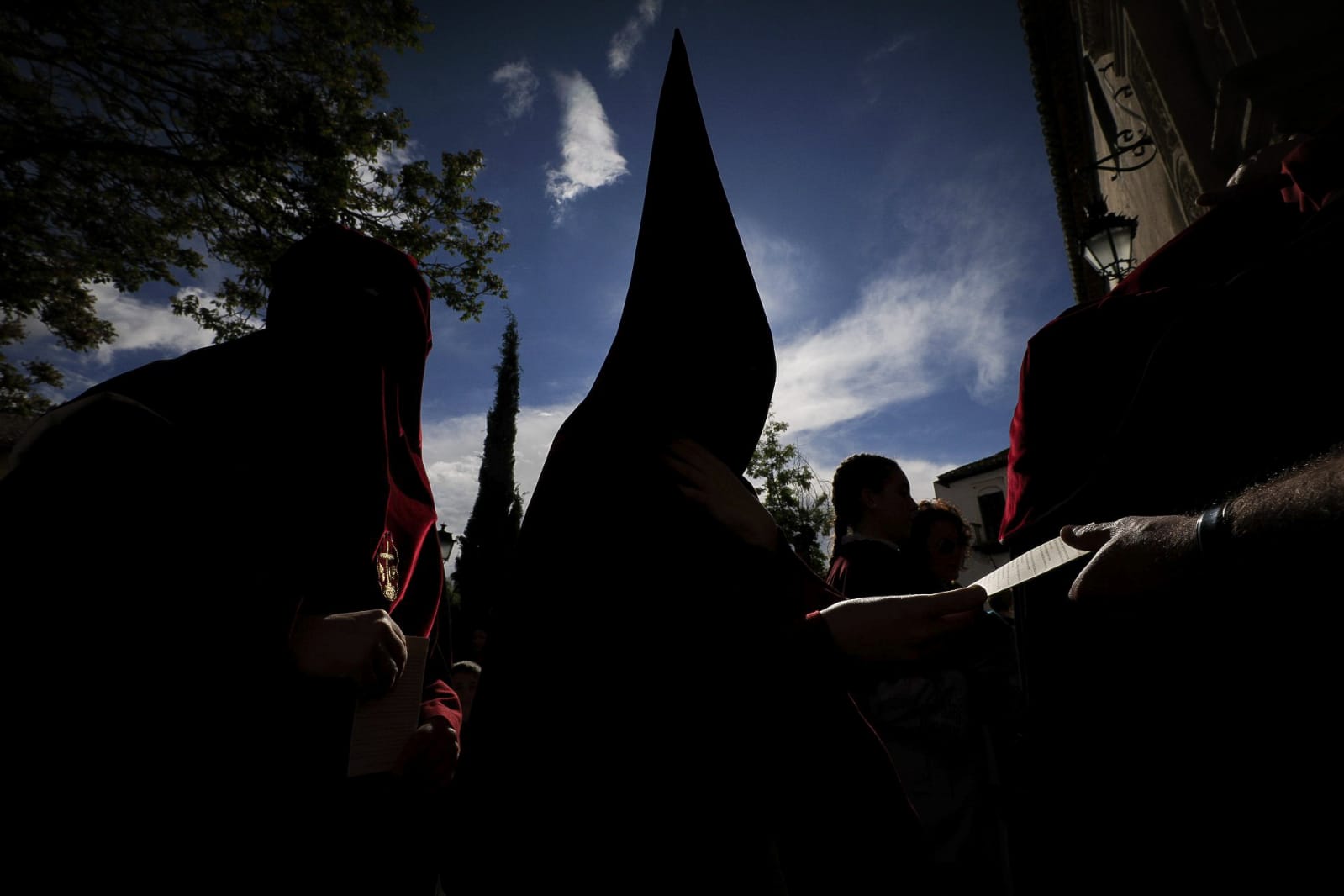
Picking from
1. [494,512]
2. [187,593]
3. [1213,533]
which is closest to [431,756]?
[187,593]

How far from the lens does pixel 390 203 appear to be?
299 inches

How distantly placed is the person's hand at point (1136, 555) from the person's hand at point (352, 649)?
1.68m

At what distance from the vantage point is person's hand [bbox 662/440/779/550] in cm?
117

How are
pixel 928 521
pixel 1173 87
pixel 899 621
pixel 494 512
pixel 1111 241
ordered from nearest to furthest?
pixel 899 621
pixel 928 521
pixel 1173 87
pixel 1111 241
pixel 494 512

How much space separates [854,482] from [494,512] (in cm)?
2564

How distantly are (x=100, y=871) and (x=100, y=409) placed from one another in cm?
97

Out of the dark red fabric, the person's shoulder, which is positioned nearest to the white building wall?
the dark red fabric

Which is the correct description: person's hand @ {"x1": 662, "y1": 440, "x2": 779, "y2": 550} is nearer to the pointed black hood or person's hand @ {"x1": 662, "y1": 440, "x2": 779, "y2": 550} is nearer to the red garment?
the pointed black hood

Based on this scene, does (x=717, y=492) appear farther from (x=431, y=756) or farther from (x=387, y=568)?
(x=431, y=756)

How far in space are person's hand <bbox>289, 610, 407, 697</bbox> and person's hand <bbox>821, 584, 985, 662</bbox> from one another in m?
1.08

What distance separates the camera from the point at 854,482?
3682mm

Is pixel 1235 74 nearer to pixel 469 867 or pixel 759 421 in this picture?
pixel 759 421

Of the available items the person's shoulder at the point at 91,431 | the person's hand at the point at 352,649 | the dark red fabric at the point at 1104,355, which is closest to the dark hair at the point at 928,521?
the dark red fabric at the point at 1104,355

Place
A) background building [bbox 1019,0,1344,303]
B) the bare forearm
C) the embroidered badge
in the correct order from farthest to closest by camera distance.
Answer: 1. background building [bbox 1019,0,1344,303]
2. the embroidered badge
3. the bare forearm
